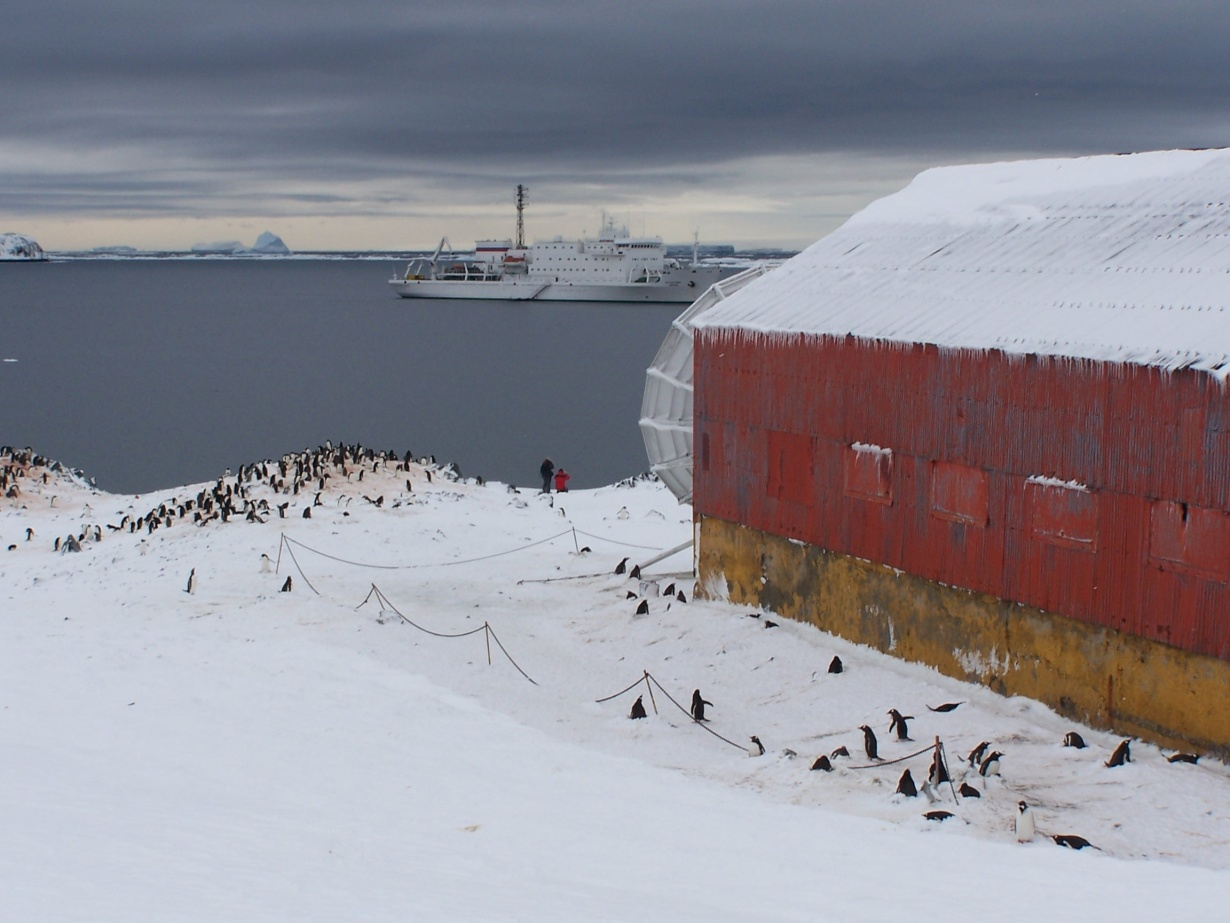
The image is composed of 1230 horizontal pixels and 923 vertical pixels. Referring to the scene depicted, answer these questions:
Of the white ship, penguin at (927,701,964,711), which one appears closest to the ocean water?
the white ship

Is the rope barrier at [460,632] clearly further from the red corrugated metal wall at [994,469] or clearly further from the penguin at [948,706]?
the penguin at [948,706]

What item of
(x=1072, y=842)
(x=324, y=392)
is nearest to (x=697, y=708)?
(x=1072, y=842)

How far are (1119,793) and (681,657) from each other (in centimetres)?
797

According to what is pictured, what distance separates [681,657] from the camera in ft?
68.4

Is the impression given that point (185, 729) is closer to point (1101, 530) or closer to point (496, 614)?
point (496, 614)

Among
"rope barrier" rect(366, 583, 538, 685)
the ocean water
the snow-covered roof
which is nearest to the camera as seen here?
the snow-covered roof

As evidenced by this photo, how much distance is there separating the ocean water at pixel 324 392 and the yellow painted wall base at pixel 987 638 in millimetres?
33932

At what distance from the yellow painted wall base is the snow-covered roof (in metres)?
3.54

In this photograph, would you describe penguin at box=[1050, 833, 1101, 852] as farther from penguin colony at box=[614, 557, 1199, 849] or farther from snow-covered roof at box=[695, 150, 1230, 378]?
snow-covered roof at box=[695, 150, 1230, 378]

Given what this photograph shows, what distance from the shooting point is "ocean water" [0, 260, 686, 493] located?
216ft

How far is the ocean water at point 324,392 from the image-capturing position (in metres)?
65.9

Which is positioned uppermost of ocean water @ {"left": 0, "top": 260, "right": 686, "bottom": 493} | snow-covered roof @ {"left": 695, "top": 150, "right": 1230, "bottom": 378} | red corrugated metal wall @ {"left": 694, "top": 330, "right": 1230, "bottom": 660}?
snow-covered roof @ {"left": 695, "top": 150, "right": 1230, "bottom": 378}

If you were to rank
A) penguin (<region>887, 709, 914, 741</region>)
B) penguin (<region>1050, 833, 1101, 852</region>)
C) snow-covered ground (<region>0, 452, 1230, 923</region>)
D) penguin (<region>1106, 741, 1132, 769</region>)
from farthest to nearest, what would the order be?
1. penguin (<region>887, 709, 914, 741</region>)
2. penguin (<region>1106, 741, 1132, 769</region>)
3. penguin (<region>1050, 833, 1101, 852</region>)
4. snow-covered ground (<region>0, 452, 1230, 923</region>)

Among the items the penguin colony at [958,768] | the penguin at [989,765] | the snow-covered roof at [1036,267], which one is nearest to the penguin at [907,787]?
the penguin colony at [958,768]
